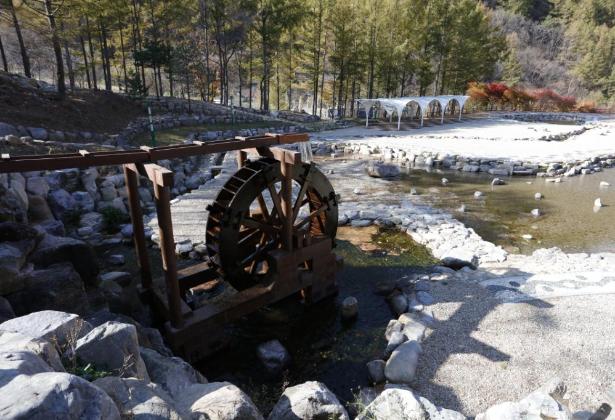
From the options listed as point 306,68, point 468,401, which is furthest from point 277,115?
point 468,401

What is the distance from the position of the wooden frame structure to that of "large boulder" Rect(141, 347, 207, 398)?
1.08m

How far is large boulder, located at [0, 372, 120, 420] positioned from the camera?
5.65ft

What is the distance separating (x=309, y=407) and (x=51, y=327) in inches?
87.2

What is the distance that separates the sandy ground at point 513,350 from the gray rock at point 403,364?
110 mm

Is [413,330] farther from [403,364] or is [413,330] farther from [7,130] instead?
[7,130]

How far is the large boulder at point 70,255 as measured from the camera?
549 centimetres

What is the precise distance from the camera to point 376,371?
15.2 ft

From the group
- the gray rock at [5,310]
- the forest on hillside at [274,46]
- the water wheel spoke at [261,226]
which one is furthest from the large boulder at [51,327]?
the forest on hillside at [274,46]

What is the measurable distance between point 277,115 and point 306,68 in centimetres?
491

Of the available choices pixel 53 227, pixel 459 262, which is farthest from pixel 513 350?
pixel 53 227

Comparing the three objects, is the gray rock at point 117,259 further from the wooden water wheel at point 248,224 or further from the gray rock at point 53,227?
the wooden water wheel at point 248,224

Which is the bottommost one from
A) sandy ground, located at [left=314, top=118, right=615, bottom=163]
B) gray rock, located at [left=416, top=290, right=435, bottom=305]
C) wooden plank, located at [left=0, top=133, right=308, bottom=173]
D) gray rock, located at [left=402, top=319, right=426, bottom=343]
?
gray rock, located at [left=402, top=319, right=426, bottom=343]

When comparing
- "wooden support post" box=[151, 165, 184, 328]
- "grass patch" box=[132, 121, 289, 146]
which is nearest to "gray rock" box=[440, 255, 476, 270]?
"wooden support post" box=[151, 165, 184, 328]

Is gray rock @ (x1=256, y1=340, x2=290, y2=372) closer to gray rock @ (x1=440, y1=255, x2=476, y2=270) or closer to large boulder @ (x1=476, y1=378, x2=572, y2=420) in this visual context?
large boulder @ (x1=476, y1=378, x2=572, y2=420)
